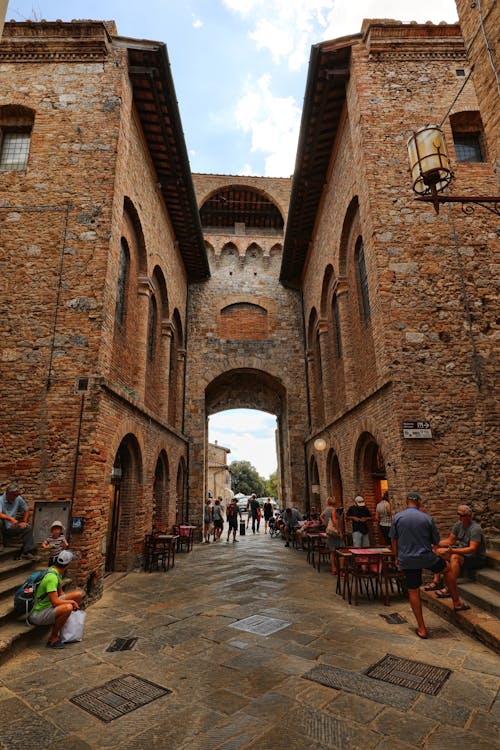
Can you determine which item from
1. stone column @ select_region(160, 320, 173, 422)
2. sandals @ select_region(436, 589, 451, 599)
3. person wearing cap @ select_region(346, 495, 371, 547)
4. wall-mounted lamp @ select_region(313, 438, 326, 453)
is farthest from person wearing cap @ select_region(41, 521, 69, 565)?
wall-mounted lamp @ select_region(313, 438, 326, 453)

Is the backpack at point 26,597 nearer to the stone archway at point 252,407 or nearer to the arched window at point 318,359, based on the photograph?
the stone archway at point 252,407

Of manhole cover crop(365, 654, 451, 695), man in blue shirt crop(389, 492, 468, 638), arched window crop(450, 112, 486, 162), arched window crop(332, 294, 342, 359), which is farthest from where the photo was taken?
arched window crop(332, 294, 342, 359)

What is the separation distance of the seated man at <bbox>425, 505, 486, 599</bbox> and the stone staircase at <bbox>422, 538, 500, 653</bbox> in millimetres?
139

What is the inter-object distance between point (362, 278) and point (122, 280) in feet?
19.7

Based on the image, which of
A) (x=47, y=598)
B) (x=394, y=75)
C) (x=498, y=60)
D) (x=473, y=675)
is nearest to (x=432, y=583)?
(x=473, y=675)

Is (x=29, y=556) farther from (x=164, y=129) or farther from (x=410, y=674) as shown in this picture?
(x=164, y=129)

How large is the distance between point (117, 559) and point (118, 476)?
1789mm

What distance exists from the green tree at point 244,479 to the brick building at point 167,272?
4379cm

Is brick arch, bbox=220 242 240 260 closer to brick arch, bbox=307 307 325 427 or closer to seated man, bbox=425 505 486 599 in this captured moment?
brick arch, bbox=307 307 325 427

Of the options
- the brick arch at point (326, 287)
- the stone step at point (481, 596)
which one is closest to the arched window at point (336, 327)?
the brick arch at point (326, 287)

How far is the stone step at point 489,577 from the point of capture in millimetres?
5102

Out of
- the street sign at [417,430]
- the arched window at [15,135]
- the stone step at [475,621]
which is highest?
the arched window at [15,135]

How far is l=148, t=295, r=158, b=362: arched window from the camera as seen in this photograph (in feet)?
40.0

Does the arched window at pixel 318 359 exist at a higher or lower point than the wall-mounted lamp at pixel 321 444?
higher
